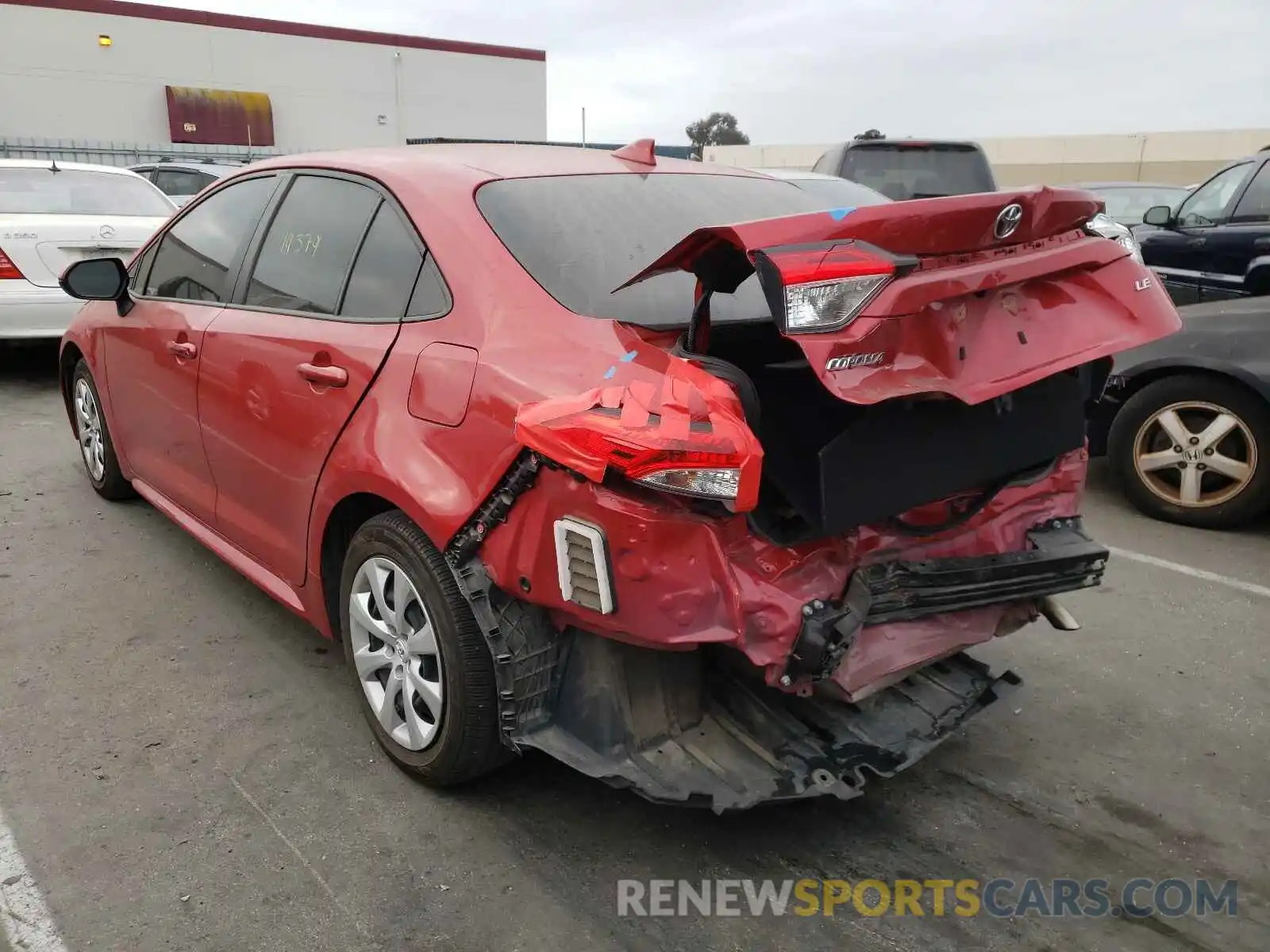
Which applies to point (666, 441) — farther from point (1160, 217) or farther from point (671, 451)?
point (1160, 217)

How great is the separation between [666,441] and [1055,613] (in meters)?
1.58

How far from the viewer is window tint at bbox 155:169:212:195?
1364cm

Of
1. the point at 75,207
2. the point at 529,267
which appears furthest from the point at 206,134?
the point at 529,267

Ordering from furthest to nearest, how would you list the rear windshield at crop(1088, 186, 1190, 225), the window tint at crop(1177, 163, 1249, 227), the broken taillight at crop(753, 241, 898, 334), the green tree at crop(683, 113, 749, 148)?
1. the green tree at crop(683, 113, 749, 148)
2. the rear windshield at crop(1088, 186, 1190, 225)
3. the window tint at crop(1177, 163, 1249, 227)
4. the broken taillight at crop(753, 241, 898, 334)

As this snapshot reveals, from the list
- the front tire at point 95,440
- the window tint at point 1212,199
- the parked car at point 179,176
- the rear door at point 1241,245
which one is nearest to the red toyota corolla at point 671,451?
the front tire at point 95,440

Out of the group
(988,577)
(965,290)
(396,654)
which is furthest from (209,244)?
(988,577)

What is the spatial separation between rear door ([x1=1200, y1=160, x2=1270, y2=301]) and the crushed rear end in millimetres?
4413

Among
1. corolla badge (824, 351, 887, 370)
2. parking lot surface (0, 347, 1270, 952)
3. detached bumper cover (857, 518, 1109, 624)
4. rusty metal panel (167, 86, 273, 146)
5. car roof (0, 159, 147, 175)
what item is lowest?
parking lot surface (0, 347, 1270, 952)

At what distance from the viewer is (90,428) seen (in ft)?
16.7

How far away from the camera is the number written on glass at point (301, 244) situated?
3133 mm

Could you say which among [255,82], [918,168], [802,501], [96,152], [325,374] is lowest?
[802,501]

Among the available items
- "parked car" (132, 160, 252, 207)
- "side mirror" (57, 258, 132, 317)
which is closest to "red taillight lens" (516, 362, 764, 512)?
"side mirror" (57, 258, 132, 317)

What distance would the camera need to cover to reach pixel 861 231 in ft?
6.52

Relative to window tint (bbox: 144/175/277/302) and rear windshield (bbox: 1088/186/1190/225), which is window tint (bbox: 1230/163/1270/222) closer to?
rear windshield (bbox: 1088/186/1190/225)
